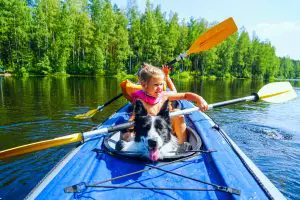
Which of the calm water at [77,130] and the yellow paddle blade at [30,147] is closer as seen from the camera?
the yellow paddle blade at [30,147]

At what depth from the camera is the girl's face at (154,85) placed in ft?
11.2

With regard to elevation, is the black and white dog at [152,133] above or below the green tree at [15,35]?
below

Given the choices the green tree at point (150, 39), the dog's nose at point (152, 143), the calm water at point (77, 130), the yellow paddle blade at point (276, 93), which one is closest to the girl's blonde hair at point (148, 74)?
the dog's nose at point (152, 143)

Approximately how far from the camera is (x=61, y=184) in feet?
7.89

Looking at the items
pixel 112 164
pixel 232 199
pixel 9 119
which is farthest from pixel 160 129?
pixel 9 119

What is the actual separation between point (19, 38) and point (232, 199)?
41110 mm

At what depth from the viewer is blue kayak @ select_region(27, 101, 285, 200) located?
2.30m

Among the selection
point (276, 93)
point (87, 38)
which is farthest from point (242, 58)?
point (276, 93)

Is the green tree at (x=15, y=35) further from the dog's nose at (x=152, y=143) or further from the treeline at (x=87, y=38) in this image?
the dog's nose at (x=152, y=143)

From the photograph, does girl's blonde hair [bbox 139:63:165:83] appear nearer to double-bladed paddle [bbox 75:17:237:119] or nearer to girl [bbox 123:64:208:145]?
girl [bbox 123:64:208:145]

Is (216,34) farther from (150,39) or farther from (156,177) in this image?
(150,39)

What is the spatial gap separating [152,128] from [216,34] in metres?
5.69

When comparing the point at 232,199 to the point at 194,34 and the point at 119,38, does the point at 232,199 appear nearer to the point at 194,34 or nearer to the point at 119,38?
the point at 119,38

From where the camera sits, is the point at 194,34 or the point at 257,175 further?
the point at 194,34
